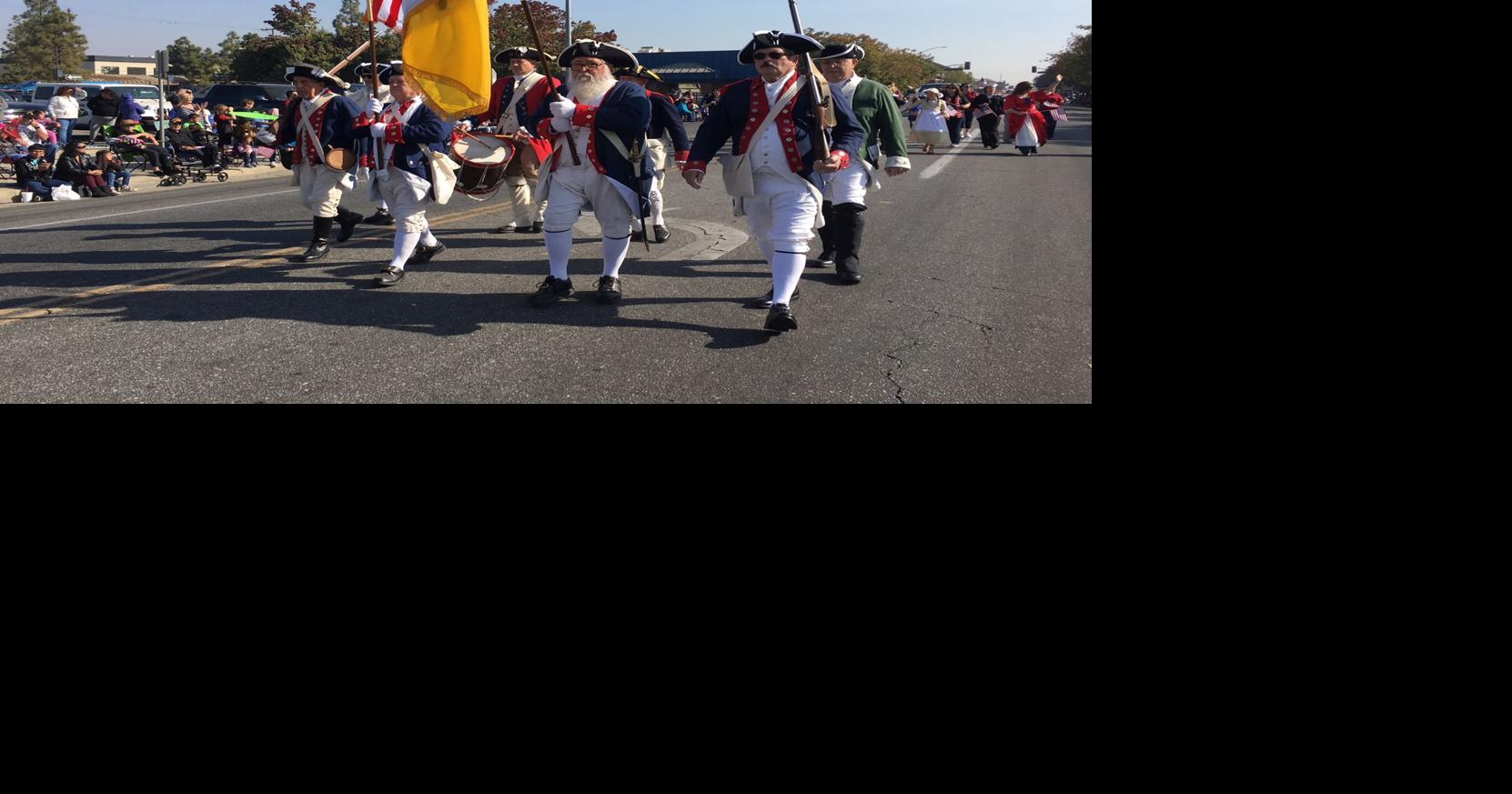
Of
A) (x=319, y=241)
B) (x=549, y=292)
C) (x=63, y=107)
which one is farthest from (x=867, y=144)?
(x=63, y=107)

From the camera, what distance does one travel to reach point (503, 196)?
42.7 ft

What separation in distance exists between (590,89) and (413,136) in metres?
1.56

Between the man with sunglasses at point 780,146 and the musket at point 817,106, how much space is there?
0.05 meters

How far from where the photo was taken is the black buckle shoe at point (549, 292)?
6.73 metres

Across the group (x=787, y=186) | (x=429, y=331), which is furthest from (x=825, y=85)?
(x=429, y=331)

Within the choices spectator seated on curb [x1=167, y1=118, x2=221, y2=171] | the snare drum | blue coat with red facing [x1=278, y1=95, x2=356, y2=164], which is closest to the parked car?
spectator seated on curb [x1=167, y1=118, x2=221, y2=171]

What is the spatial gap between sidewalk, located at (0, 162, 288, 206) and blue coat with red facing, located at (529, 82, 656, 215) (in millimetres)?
8769

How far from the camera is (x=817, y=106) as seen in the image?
6012 mm

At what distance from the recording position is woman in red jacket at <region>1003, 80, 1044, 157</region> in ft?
77.4

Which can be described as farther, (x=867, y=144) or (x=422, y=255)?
(x=422, y=255)

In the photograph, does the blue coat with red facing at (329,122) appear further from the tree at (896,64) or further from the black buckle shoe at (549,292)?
the tree at (896,64)

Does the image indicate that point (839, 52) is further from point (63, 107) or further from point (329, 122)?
point (63, 107)

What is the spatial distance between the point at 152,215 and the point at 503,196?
381 centimetres

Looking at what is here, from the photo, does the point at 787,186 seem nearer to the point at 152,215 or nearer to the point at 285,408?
the point at 285,408
